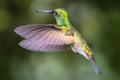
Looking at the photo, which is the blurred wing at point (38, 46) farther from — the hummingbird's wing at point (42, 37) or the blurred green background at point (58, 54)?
the blurred green background at point (58, 54)

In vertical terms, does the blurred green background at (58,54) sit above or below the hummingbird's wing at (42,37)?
below

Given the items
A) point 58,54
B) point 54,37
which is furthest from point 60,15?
point 58,54

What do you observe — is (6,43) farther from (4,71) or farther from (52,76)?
(52,76)

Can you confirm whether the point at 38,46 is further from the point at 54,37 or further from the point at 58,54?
the point at 58,54

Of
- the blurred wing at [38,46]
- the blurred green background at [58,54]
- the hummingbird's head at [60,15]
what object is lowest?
the blurred green background at [58,54]

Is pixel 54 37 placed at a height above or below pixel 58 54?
above

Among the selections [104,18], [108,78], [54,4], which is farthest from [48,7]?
[108,78]

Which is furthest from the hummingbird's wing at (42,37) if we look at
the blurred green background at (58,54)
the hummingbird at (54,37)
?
the blurred green background at (58,54)

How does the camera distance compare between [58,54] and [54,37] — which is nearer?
[54,37]
